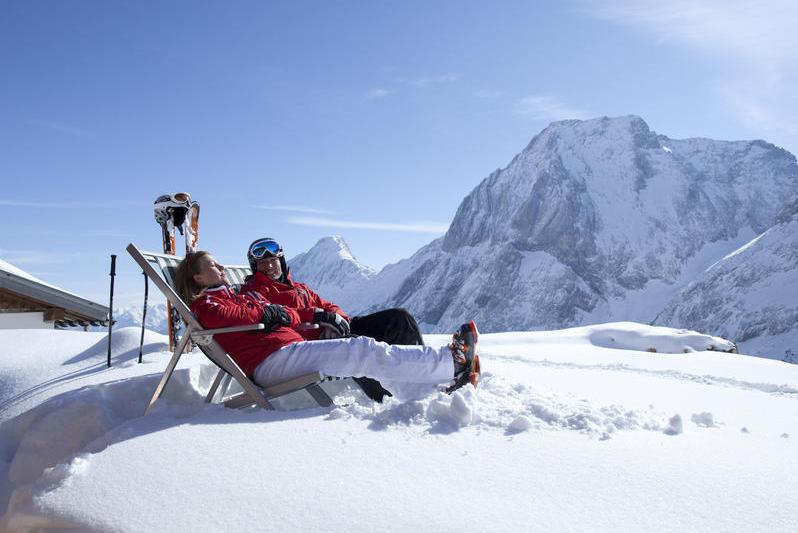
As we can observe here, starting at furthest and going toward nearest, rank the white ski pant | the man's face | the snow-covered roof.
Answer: the snow-covered roof
the man's face
the white ski pant

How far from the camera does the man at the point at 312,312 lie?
191 inches

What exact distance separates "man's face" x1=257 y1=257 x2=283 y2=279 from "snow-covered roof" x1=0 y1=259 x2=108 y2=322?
9.96 metres

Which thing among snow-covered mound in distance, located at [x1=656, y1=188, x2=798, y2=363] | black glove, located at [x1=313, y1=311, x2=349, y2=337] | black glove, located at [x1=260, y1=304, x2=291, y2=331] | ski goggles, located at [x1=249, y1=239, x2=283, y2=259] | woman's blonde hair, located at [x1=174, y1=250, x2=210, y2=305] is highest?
ski goggles, located at [x1=249, y1=239, x2=283, y2=259]

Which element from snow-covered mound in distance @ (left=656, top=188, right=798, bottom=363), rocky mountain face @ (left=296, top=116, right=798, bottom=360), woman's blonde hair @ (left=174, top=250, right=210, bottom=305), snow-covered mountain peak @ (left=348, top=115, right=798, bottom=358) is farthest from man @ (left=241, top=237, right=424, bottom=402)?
snow-covered mountain peak @ (left=348, top=115, right=798, bottom=358)

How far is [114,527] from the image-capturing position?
257cm

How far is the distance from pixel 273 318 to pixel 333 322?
0.69m

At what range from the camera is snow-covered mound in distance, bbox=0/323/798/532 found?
8.23ft

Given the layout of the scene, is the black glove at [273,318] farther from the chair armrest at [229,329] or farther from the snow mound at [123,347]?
the snow mound at [123,347]

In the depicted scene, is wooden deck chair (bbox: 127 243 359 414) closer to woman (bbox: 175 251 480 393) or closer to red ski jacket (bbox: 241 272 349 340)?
woman (bbox: 175 251 480 393)

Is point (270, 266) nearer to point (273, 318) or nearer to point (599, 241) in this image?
point (273, 318)

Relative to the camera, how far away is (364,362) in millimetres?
4059

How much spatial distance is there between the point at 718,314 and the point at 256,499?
14104 centimetres

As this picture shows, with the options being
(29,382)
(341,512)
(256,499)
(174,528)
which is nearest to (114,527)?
(174,528)

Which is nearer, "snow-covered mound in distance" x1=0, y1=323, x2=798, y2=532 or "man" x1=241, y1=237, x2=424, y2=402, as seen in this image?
"snow-covered mound in distance" x1=0, y1=323, x2=798, y2=532
